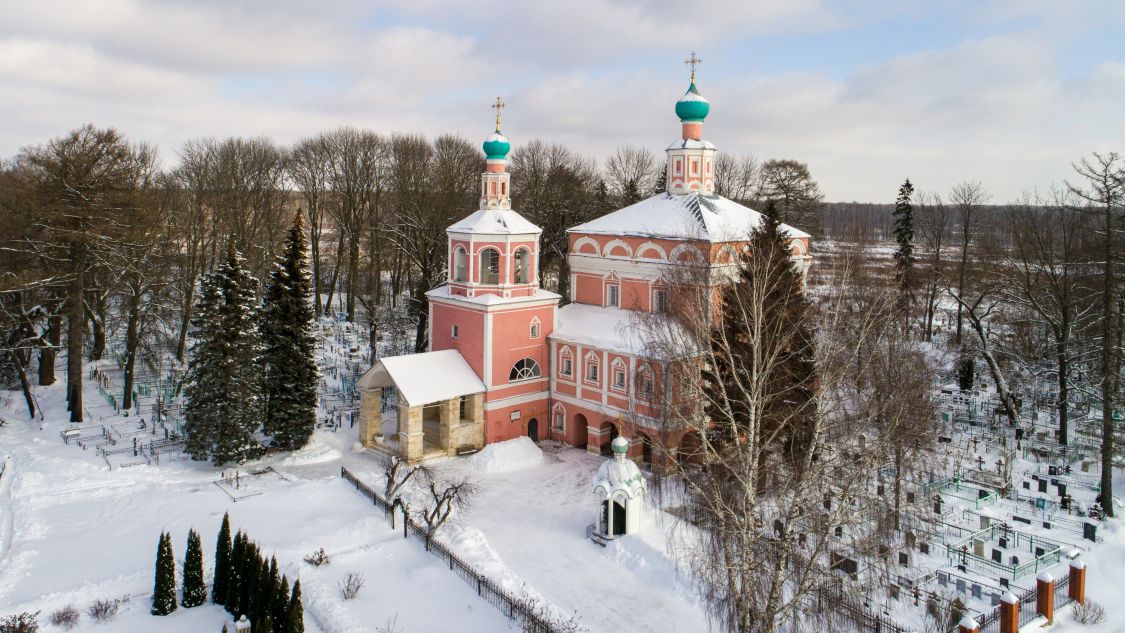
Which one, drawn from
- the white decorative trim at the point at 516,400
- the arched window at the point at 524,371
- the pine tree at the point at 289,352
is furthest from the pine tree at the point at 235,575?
the arched window at the point at 524,371

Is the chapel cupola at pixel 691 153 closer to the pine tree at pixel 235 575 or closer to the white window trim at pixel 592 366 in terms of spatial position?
the white window trim at pixel 592 366

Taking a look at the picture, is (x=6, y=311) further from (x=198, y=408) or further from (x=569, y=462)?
(x=569, y=462)

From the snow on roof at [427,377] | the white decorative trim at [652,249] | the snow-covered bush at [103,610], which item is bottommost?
the snow-covered bush at [103,610]

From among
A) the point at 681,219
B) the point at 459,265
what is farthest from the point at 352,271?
the point at 681,219

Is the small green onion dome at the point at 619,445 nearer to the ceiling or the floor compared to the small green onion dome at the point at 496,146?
nearer to the floor

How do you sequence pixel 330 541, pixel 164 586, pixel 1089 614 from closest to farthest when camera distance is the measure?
1. pixel 164 586
2. pixel 1089 614
3. pixel 330 541

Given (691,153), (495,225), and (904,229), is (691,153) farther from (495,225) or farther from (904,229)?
(904,229)
